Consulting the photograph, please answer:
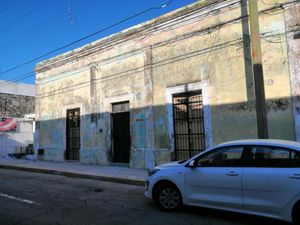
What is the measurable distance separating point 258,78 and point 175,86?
13.9ft

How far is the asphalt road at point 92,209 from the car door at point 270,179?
62 centimetres

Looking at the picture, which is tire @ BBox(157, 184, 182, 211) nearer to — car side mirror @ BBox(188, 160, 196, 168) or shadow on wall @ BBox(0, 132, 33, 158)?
car side mirror @ BBox(188, 160, 196, 168)

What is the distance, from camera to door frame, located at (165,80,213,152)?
37.3 feet

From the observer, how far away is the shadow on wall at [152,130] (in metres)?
9.98

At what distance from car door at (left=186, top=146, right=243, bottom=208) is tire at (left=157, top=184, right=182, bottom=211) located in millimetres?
310

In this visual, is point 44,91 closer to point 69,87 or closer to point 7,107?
point 69,87

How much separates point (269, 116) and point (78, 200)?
21.1 feet

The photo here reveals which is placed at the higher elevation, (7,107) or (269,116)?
(7,107)

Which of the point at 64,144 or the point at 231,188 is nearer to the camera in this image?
the point at 231,188

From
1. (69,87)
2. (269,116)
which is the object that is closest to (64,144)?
(69,87)

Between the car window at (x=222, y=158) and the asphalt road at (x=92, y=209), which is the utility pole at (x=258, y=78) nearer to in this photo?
the car window at (x=222, y=158)

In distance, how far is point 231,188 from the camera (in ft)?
19.1

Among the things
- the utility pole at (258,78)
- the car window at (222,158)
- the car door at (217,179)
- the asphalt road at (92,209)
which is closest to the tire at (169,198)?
the asphalt road at (92,209)

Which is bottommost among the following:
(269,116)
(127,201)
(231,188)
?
(127,201)
